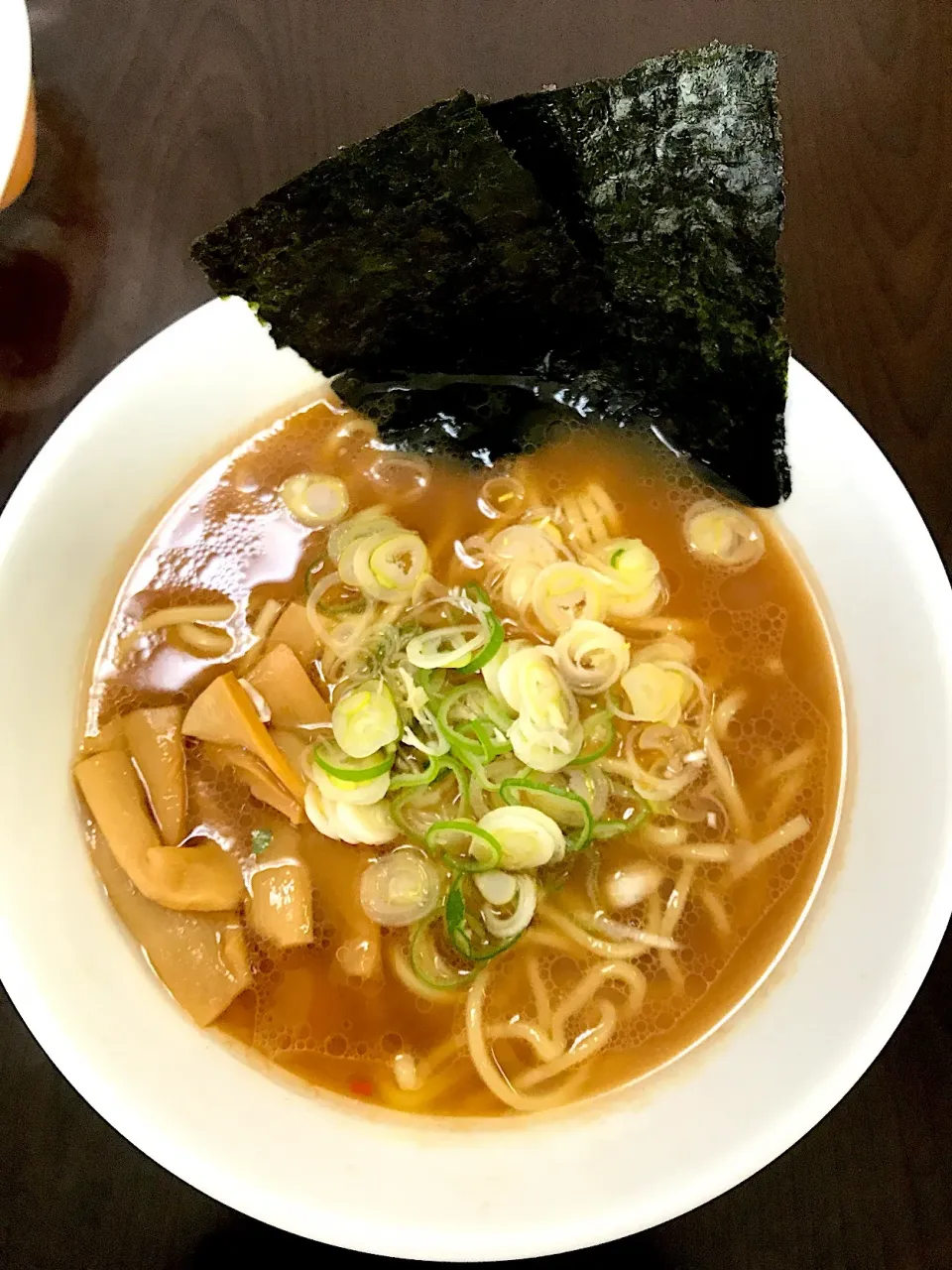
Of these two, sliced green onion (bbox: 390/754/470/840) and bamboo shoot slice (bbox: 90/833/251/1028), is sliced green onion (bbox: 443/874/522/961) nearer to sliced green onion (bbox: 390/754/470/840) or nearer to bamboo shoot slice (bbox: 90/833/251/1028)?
sliced green onion (bbox: 390/754/470/840)

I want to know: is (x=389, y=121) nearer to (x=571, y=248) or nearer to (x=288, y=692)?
(x=571, y=248)

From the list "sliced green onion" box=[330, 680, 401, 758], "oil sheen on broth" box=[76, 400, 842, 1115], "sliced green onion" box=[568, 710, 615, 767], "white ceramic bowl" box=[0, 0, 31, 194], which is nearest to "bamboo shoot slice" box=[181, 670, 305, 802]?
"oil sheen on broth" box=[76, 400, 842, 1115]

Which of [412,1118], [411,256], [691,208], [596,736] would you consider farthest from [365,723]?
[691,208]

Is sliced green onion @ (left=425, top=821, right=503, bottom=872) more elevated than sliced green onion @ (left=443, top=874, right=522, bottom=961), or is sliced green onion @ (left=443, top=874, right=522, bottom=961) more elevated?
sliced green onion @ (left=425, top=821, right=503, bottom=872)

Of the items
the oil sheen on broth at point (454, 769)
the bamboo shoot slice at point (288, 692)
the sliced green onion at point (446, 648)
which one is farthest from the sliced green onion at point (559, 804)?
the bamboo shoot slice at point (288, 692)

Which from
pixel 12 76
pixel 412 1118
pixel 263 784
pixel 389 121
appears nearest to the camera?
pixel 412 1118

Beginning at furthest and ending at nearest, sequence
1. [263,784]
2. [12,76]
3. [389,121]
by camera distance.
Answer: [389,121] < [12,76] < [263,784]

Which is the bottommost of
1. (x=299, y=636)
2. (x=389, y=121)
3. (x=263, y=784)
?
(x=263, y=784)

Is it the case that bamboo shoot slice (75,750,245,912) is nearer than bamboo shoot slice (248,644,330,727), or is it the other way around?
bamboo shoot slice (75,750,245,912)
